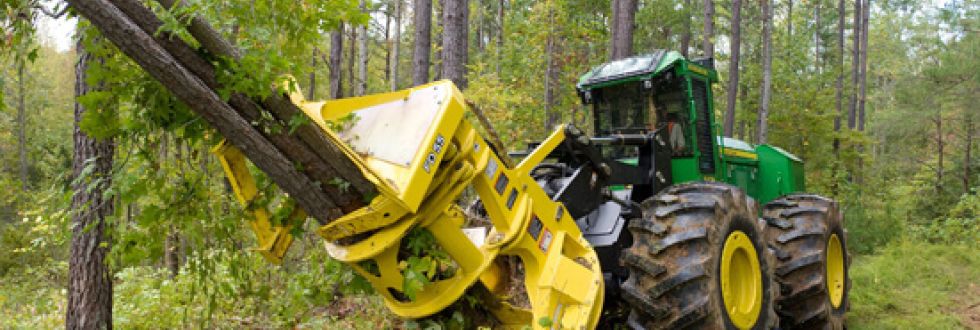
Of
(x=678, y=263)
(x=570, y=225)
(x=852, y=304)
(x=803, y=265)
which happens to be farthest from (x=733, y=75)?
(x=570, y=225)

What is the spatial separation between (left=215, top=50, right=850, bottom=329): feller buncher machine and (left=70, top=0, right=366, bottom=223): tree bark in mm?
160

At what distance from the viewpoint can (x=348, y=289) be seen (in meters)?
4.02

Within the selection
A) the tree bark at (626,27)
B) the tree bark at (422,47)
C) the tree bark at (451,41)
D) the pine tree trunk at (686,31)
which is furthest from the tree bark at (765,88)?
the tree bark at (451,41)

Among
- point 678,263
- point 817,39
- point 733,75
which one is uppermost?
point 817,39

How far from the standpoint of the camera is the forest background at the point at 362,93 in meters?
3.39

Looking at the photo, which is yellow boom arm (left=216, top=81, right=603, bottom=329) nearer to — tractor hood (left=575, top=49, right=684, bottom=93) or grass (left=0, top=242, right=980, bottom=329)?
grass (left=0, top=242, right=980, bottom=329)

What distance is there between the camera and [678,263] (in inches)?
167

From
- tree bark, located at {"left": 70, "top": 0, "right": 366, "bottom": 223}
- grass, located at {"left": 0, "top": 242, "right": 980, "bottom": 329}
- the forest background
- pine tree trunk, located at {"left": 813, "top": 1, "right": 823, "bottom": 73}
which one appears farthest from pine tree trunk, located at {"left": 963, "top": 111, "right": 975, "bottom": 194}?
tree bark, located at {"left": 70, "top": 0, "right": 366, "bottom": 223}

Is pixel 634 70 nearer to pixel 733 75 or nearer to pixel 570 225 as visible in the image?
pixel 570 225

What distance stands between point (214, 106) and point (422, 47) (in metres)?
7.14

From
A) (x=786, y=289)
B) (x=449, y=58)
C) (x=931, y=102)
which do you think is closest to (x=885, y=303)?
(x=786, y=289)

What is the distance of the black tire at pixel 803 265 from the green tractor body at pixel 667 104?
2.77ft

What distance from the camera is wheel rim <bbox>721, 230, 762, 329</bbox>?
15.4 ft

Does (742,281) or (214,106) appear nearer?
(214,106)
